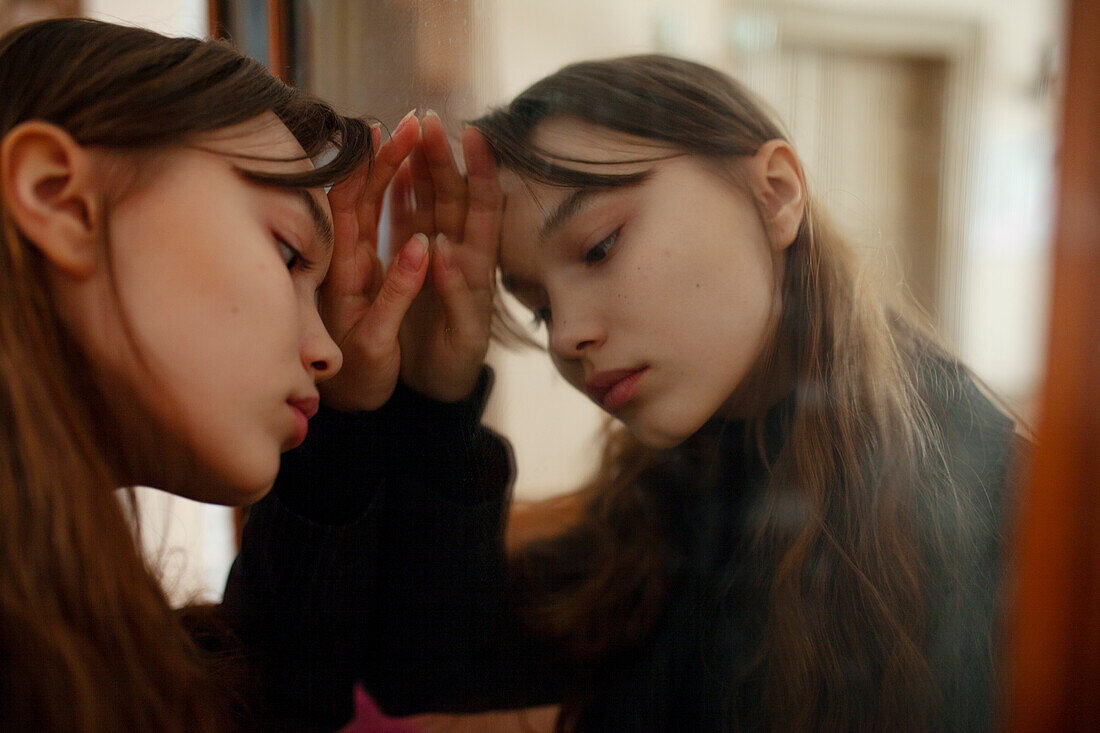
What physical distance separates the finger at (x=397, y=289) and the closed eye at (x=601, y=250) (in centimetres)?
12

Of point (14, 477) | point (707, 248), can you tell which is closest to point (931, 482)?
point (707, 248)

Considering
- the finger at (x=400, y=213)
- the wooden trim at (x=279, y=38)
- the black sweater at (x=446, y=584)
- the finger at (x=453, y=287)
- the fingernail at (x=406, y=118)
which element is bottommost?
the black sweater at (x=446, y=584)

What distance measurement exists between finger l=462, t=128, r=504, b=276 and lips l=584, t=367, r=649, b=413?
0.35ft

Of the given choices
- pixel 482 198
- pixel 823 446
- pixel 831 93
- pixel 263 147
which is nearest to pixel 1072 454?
pixel 823 446

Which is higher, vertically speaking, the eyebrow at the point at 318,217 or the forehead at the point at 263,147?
the forehead at the point at 263,147

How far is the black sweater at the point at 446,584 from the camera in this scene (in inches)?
19.3

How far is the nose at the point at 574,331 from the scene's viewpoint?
1.48 ft

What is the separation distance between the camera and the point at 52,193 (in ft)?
1.23

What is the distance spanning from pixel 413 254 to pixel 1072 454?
1.32 feet

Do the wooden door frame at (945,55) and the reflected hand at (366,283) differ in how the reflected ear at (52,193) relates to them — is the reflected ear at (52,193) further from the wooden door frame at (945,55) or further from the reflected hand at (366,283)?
the wooden door frame at (945,55)

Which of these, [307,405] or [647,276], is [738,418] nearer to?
[647,276]

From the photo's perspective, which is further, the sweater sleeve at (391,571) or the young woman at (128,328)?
the sweater sleeve at (391,571)

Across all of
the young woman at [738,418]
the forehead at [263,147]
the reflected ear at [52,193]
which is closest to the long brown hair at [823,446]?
the young woman at [738,418]

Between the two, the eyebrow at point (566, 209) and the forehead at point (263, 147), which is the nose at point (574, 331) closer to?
the eyebrow at point (566, 209)
